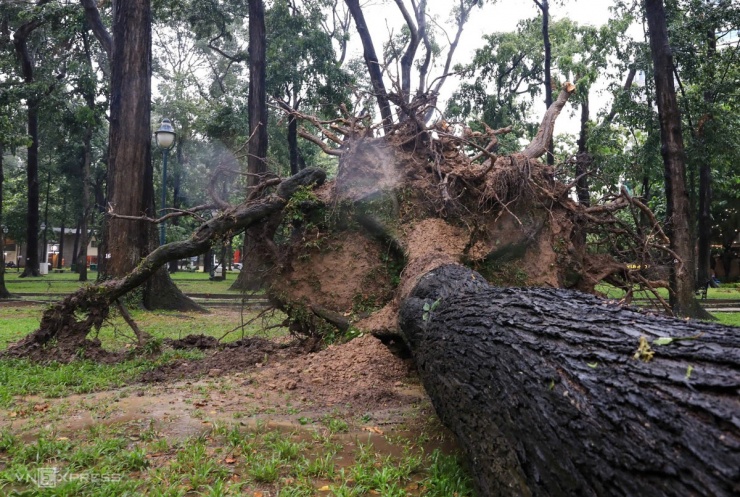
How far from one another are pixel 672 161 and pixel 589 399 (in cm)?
1017

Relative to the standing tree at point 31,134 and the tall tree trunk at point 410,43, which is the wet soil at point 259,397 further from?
the tall tree trunk at point 410,43

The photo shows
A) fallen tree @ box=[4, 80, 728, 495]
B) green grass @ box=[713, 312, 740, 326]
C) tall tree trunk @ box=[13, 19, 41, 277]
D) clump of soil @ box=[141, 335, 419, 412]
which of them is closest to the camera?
fallen tree @ box=[4, 80, 728, 495]

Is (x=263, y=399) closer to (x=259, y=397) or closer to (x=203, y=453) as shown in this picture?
(x=259, y=397)

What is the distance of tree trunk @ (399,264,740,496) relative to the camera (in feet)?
5.07

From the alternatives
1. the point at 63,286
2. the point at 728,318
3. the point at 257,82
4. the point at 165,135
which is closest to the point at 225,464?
the point at 728,318

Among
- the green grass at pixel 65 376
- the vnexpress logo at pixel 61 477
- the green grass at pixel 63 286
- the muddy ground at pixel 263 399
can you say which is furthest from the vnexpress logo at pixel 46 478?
the green grass at pixel 63 286

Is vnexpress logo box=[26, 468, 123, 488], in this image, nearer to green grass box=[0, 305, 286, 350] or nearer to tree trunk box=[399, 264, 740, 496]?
tree trunk box=[399, 264, 740, 496]

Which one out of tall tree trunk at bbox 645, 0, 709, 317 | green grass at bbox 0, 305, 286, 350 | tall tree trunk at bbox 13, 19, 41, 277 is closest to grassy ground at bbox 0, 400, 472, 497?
green grass at bbox 0, 305, 286, 350

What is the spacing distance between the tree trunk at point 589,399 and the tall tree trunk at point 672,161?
8.12m

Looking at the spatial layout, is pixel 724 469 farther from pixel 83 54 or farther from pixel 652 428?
pixel 83 54

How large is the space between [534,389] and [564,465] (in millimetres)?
384

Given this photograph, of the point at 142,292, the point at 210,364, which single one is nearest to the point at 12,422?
the point at 210,364

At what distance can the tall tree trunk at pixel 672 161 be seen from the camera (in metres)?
9.91

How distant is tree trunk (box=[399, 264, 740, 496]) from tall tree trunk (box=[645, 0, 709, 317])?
812 centimetres
